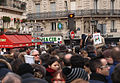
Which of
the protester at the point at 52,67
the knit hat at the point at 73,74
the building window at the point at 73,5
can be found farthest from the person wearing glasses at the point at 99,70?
the building window at the point at 73,5

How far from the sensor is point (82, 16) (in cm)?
4138

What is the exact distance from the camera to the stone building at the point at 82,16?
4138cm

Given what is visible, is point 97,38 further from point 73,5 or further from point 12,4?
point 73,5

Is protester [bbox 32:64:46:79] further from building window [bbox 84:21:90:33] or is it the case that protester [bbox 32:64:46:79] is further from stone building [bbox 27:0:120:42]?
building window [bbox 84:21:90:33]

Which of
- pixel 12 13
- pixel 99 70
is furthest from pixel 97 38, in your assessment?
pixel 12 13

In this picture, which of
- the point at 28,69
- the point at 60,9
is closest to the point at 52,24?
the point at 60,9

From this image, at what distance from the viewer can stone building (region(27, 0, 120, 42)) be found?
41.4 m

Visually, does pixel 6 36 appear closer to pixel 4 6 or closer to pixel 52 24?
pixel 4 6

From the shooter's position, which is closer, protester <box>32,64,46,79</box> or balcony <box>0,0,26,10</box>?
protester <box>32,64,46,79</box>

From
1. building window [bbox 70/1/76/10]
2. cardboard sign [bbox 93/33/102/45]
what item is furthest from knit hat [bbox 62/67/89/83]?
building window [bbox 70/1/76/10]

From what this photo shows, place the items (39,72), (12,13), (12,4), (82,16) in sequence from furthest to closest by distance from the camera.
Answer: (82,16)
(12,13)
(12,4)
(39,72)

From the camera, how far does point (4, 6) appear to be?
2775cm

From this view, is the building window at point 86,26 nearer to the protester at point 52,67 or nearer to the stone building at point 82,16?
the stone building at point 82,16

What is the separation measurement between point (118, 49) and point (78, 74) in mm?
1029
